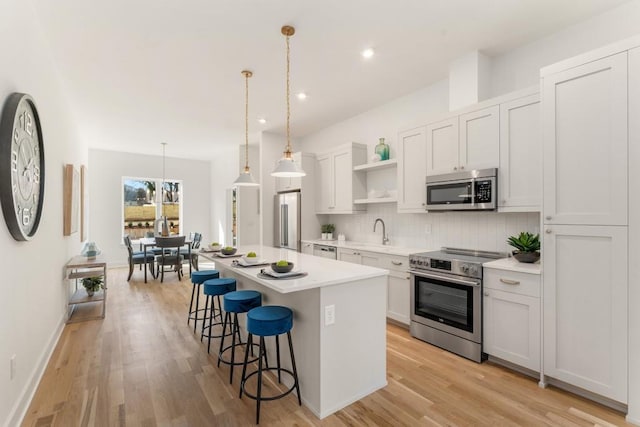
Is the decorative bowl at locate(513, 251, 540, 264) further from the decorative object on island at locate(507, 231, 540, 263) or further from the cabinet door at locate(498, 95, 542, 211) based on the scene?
the cabinet door at locate(498, 95, 542, 211)

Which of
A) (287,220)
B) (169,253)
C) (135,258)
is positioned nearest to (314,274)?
(287,220)

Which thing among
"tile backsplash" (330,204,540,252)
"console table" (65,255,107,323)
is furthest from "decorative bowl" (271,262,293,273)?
"console table" (65,255,107,323)

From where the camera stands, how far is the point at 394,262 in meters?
3.68

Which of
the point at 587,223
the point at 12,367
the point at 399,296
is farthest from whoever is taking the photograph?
the point at 399,296

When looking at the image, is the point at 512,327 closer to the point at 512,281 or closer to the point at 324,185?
the point at 512,281

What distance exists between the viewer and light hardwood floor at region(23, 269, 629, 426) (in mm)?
2074

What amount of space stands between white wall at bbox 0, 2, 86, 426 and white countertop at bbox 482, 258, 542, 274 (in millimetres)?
3501

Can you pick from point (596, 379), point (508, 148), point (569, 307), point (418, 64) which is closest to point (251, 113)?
point (418, 64)

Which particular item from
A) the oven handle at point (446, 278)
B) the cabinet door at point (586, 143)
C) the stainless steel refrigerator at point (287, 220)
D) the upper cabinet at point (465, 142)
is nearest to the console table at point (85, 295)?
the stainless steel refrigerator at point (287, 220)

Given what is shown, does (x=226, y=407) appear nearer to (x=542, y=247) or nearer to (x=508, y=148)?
(x=542, y=247)

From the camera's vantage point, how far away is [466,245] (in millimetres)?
3508

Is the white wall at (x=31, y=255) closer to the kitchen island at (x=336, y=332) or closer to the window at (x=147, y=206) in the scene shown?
the kitchen island at (x=336, y=332)

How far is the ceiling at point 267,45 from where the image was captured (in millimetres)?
2486

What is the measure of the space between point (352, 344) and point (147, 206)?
7.93 metres
